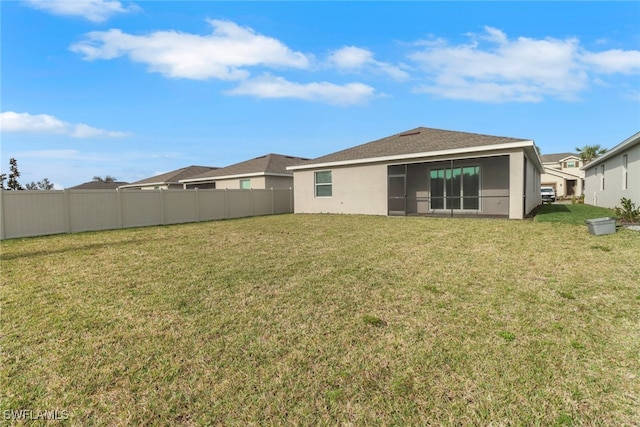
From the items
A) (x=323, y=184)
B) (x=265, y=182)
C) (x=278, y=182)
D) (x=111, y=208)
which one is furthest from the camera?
(x=278, y=182)

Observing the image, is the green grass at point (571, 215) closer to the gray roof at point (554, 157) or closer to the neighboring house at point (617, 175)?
the neighboring house at point (617, 175)

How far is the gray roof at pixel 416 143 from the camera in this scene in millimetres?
13273

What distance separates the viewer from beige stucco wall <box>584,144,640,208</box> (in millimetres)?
12171

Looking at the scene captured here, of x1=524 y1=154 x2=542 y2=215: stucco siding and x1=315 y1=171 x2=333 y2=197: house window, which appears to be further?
x1=315 y1=171 x2=333 y2=197: house window

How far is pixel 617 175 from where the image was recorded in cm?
1501

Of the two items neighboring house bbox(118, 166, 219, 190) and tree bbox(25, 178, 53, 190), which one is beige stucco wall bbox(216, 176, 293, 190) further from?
tree bbox(25, 178, 53, 190)

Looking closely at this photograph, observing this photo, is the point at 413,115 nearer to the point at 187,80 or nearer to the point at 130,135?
the point at 187,80

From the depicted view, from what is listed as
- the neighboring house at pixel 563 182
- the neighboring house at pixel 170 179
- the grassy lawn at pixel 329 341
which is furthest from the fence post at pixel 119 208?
the neighboring house at pixel 563 182

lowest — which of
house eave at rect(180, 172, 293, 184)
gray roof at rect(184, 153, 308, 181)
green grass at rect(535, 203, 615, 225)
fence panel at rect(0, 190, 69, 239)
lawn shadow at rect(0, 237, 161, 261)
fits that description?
lawn shadow at rect(0, 237, 161, 261)

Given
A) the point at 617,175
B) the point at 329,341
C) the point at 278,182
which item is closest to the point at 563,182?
the point at 617,175

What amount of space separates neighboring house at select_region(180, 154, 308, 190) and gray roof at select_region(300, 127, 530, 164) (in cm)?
491

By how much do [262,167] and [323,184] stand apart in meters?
6.62

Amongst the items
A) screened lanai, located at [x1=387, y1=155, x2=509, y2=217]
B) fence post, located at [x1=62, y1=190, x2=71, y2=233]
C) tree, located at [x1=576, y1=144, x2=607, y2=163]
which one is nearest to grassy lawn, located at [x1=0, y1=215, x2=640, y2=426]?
fence post, located at [x1=62, y1=190, x2=71, y2=233]

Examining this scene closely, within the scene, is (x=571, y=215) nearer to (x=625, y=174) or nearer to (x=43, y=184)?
(x=625, y=174)
